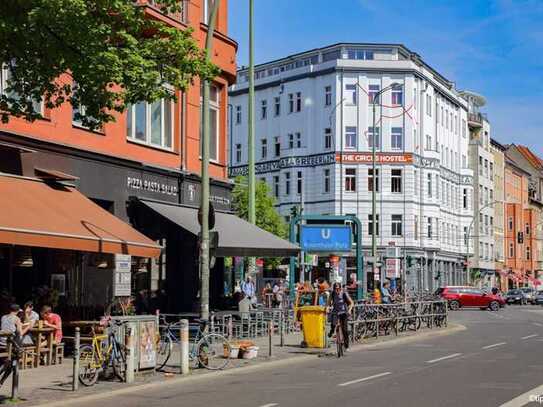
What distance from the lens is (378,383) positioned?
47.7 ft

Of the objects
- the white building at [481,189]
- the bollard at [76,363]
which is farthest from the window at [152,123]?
the white building at [481,189]

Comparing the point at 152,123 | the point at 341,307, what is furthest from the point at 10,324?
the point at 152,123

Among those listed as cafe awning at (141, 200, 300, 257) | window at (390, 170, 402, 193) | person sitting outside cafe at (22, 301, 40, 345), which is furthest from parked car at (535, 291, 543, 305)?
person sitting outside cafe at (22, 301, 40, 345)

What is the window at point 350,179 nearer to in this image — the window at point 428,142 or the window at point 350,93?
the window at point 350,93

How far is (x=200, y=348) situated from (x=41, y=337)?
321cm

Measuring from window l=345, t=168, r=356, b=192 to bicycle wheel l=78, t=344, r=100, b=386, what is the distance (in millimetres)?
55894

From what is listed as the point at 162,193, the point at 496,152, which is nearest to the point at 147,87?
the point at 162,193

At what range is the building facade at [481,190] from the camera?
88375 mm

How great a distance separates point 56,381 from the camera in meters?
15.1

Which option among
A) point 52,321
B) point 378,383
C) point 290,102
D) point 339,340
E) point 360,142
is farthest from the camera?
point 290,102

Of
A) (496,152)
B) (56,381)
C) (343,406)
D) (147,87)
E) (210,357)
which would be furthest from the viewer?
(496,152)

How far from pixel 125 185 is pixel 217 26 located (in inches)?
305

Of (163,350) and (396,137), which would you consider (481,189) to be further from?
(163,350)

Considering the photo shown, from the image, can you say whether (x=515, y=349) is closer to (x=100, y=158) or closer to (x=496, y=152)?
Result: (x=100, y=158)
